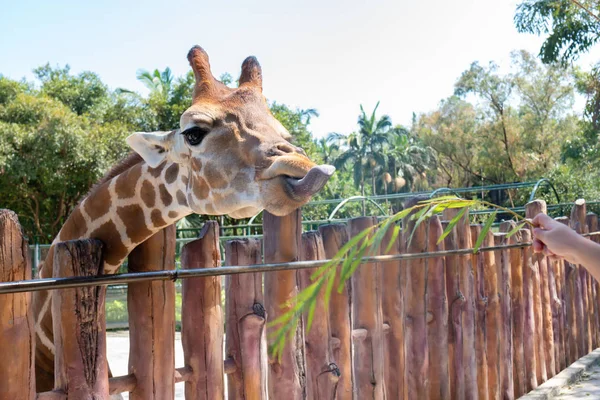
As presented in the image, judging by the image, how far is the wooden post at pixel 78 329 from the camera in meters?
1.99

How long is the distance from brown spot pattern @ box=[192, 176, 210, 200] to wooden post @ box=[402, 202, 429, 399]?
1.54m

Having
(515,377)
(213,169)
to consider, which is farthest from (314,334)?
(515,377)

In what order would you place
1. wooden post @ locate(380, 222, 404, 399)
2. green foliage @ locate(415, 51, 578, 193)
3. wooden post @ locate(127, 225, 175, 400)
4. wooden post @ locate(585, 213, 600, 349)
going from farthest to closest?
green foliage @ locate(415, 51, 578, 193) → wooden post @ locate(585, 213, 600, 349) → wooden post @ locate(380, 222, 404, 399) → wooden post @ locate(127, 225, 175, 400)

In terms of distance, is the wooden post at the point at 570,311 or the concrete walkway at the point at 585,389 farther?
the wooden post at the point at 570,311

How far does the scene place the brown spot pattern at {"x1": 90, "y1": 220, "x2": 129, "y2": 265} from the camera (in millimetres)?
2805

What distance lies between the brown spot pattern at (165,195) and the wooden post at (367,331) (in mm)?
1045

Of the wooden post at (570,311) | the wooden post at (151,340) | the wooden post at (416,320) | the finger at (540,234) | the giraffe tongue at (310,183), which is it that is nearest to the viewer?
the finger at (540,234)

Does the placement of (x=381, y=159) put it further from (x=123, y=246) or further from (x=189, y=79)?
(x=123, y=246)

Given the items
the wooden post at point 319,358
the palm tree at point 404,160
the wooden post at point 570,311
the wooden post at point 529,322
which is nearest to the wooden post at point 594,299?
the wooden post at point 570,311

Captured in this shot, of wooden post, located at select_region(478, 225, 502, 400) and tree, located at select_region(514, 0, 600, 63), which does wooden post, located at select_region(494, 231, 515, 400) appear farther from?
tree, located at select_region(514, 0, 600, 63)

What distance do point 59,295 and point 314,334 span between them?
1.36 meters

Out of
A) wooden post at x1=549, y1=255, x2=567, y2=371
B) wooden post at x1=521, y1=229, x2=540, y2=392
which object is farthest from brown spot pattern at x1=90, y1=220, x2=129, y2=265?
wooden post at x1=549, y1=255, x2=567, y2=371

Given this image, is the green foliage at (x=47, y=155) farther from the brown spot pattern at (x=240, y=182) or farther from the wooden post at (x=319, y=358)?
the brown spot pattern at (x=240, y=182)

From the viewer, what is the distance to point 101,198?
298cm
